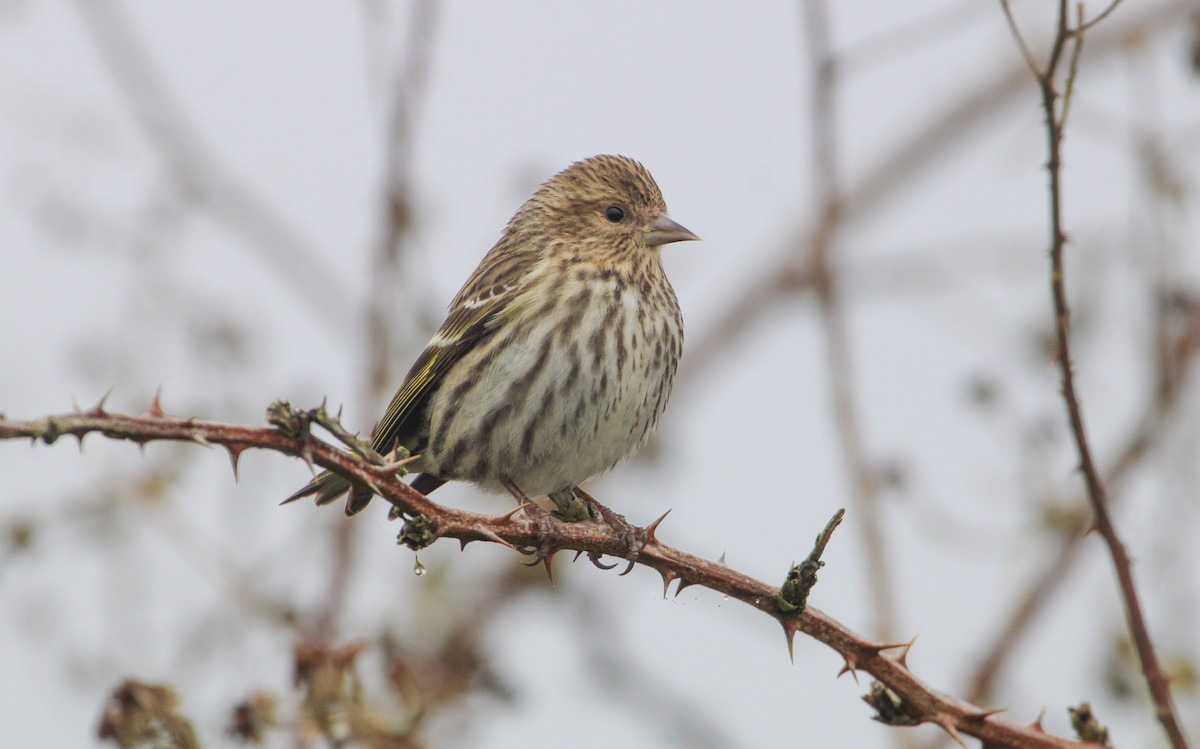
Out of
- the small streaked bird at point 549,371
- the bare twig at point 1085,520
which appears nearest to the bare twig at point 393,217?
the small streaked bird at point 549,371

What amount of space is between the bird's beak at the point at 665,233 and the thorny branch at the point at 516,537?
2700 millimetres

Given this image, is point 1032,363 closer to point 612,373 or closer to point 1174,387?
point 1174,387

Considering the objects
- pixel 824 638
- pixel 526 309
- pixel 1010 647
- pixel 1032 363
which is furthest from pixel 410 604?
pixel 824 638

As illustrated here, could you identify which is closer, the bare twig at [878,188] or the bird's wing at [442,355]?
the bird's wing at [442,355]

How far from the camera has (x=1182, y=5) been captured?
8516mm

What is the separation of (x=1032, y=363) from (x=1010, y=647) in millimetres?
1502

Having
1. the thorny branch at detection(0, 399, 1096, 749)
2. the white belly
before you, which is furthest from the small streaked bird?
the thorny branch at detection(0, 399, 1096, 749)

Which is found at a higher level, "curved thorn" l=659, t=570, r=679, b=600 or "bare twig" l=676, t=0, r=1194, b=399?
"bare twig" l=676, t=0, r=1194, b=399

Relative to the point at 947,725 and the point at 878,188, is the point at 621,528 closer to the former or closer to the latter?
the point at 947,725

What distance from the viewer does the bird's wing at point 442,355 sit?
580cm

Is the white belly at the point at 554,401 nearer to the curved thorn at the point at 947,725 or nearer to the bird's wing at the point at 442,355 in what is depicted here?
the bird's wing at the point at 442,355

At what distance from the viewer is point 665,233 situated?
620 cm

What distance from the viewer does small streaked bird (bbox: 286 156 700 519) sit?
5453mm

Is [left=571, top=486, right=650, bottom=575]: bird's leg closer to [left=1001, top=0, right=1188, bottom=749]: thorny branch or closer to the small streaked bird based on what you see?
the small streaked bird
